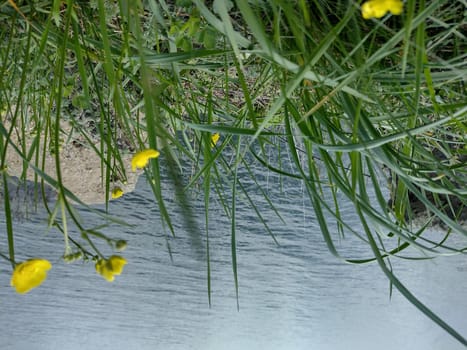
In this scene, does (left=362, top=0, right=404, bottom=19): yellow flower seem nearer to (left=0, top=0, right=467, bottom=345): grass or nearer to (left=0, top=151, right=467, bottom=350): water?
(left=0, top=0, right=467, bottom=345): grass

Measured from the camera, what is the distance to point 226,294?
5.88 feet

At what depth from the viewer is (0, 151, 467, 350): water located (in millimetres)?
1567

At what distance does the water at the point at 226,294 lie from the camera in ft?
5.14

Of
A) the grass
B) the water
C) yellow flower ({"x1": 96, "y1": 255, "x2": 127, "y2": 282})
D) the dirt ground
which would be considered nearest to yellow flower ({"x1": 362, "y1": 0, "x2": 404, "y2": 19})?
the grass

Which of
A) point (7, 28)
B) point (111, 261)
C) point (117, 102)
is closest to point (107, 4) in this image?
point (7, 28)

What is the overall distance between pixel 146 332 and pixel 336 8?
5.31 ft

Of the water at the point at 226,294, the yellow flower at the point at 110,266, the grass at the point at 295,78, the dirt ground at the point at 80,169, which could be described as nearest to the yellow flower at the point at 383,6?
the grass at the point at 295,78

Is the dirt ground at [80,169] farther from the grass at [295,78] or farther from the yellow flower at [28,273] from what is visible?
the yellow flower at [28,273]

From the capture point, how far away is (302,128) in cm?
42

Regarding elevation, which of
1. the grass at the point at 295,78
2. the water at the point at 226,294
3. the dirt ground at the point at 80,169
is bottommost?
the water at the point at 226,294

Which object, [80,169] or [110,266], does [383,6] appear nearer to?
[110,266]

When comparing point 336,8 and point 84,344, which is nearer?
point 336,8

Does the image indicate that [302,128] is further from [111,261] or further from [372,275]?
[372,275]

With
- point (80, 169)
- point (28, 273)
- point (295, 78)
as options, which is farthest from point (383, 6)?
point (80, 169)
